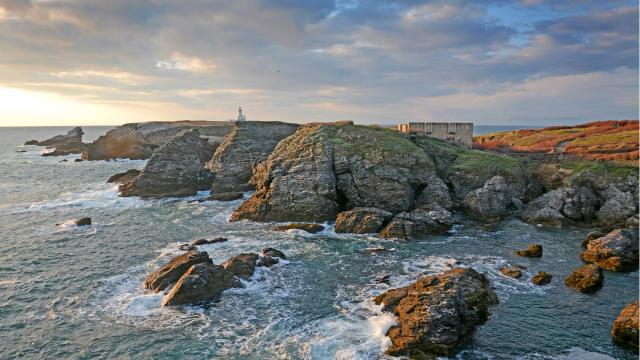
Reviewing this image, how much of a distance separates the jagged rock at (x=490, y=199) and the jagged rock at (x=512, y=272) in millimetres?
17516

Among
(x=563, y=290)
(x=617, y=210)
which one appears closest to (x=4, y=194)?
(x=563, y=290)

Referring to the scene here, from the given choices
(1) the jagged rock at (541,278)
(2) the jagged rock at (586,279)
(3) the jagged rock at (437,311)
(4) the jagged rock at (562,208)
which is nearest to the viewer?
(3) the jagged rock at (437,311)

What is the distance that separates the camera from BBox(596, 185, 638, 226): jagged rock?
47.8 m

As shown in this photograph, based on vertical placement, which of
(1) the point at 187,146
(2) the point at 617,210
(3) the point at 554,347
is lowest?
(3) the point at 554,347

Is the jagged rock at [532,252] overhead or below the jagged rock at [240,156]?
below

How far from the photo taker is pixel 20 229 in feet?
158

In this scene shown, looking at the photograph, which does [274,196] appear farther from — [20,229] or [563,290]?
[563,290]

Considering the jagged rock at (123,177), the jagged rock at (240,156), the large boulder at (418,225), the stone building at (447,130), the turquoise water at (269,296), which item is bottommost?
the turquoise water at (269,296)

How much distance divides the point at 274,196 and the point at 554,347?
35.3 m

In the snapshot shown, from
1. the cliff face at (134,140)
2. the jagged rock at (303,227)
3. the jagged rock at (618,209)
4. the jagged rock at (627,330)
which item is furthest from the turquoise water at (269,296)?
the cliff face at (134,140)

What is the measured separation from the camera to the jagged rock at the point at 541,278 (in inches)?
1258

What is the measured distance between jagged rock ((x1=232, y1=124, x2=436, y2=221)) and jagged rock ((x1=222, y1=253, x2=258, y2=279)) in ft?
52.4

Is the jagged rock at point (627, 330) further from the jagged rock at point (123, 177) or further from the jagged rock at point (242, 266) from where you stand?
the jagged rock at point (123, 177)

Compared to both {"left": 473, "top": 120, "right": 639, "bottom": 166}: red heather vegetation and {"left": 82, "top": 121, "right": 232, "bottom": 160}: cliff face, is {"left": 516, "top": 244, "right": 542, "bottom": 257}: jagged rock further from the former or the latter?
{"left": 82, "top": 121, "right": 232, "bottom": 160}: cliff face
